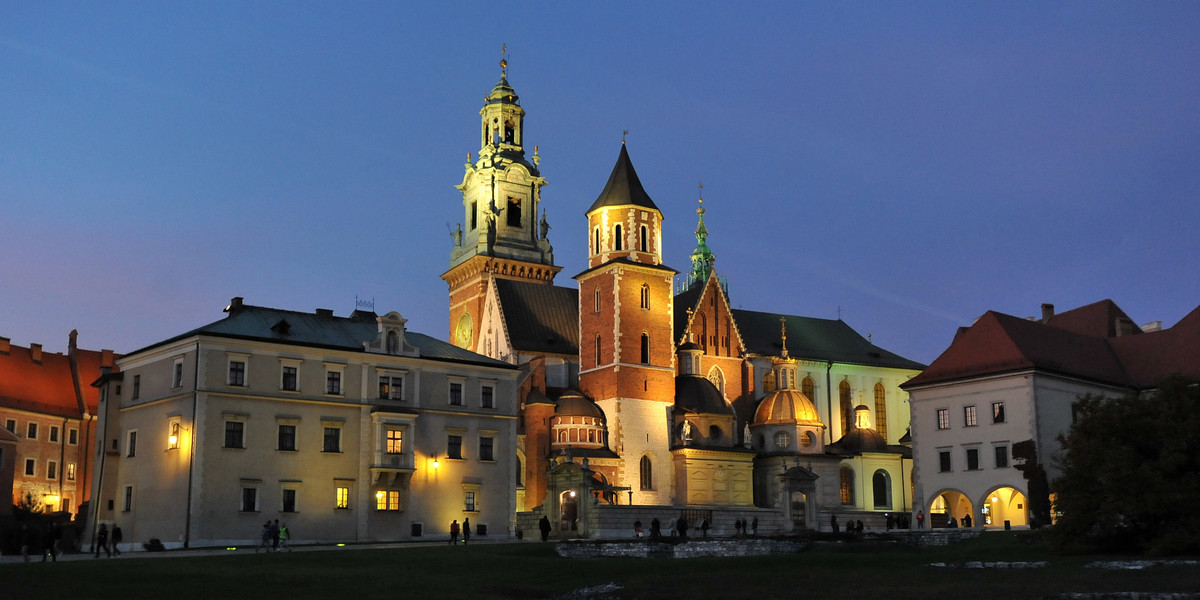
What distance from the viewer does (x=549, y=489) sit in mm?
65625

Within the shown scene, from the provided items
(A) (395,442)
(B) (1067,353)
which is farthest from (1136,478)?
(B) (1067,353)

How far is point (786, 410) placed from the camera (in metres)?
84.6

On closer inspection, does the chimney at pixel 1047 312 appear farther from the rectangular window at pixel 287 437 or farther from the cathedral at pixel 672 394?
the rectangular window at pixel 287 437

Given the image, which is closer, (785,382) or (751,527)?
(751,527)

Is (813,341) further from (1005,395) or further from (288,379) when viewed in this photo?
(288,379)

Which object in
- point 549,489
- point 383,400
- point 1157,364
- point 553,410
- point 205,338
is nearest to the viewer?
point 205,338

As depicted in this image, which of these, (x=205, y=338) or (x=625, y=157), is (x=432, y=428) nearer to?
(x=205, y=338)

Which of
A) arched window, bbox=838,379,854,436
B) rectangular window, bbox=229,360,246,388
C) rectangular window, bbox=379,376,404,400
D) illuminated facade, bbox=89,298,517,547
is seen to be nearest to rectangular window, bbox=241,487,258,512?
illuminated facade, bbox=89,298,517,547

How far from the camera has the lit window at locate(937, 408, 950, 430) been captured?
226 feet

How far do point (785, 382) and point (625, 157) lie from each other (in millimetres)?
19274

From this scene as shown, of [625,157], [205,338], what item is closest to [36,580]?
[205,338]

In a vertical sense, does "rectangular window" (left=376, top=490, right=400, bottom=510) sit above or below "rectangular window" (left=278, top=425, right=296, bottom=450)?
below

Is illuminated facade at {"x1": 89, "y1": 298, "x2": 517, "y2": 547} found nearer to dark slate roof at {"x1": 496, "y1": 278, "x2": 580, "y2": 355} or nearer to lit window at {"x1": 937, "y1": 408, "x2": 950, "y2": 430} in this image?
dark slate roof at {"x1": 496, "y1": 278, "x2": 580, "y2": 355}

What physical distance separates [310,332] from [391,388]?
4718 millimetres
